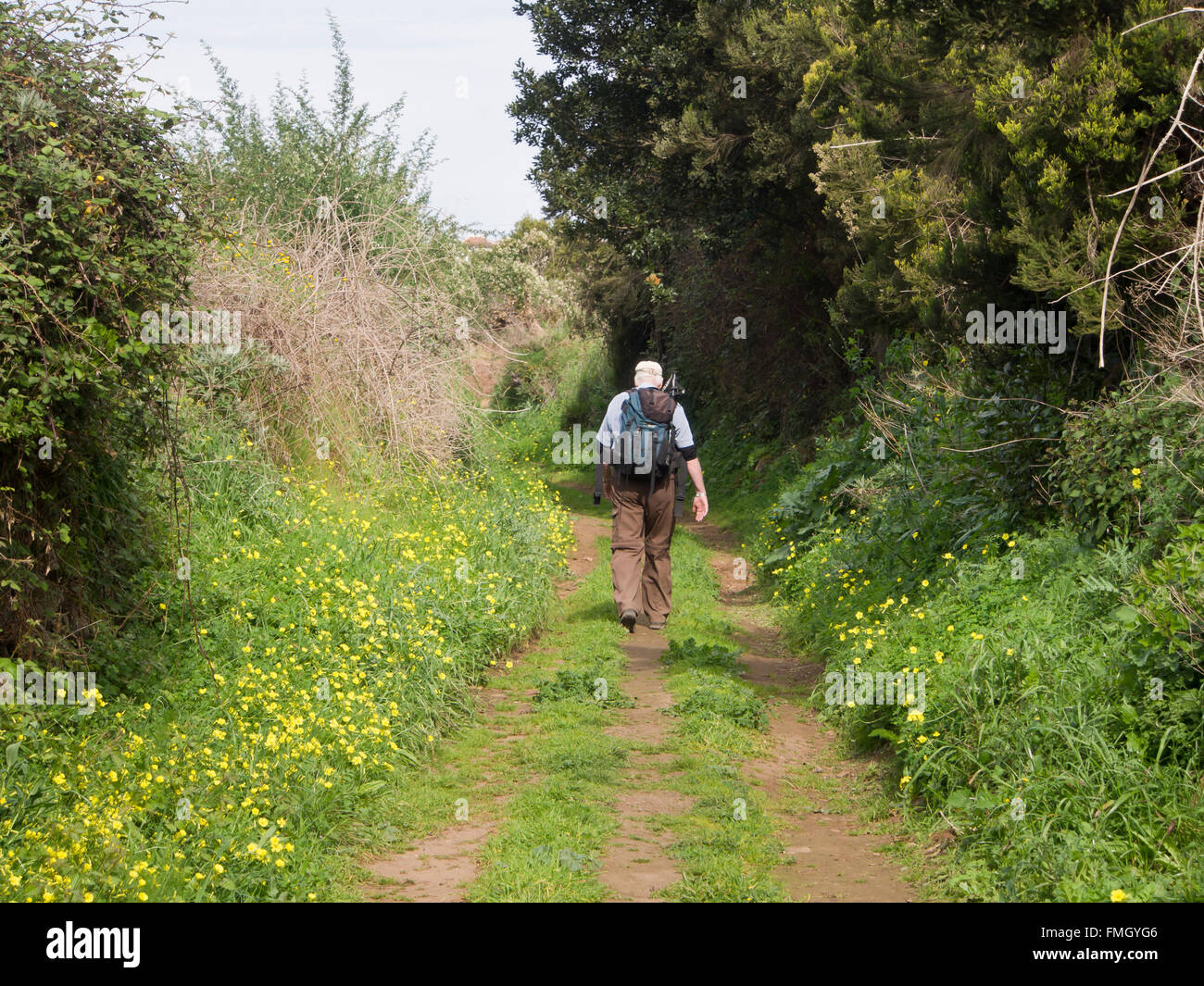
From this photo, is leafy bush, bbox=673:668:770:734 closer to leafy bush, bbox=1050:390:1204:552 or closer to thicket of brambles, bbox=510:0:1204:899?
thicket of brambles, bbox=510:0:1204:899

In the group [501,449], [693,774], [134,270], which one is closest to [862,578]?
[693,774]

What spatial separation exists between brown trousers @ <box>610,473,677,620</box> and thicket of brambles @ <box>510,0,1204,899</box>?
1.35m

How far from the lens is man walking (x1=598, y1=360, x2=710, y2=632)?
28.9 ft

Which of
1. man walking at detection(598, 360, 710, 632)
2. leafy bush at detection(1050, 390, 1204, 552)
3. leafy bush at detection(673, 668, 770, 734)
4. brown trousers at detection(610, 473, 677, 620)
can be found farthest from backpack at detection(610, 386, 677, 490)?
leafy bush at detection(1050, 390, 1204, 552)

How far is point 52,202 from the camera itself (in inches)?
199

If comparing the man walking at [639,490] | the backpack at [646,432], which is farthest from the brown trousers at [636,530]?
the backpack at [646,432]

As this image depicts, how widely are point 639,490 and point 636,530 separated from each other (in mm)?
319

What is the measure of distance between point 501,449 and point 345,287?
20.0 ft

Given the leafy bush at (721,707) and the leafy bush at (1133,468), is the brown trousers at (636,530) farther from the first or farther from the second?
the leafy bush at (1133,468)

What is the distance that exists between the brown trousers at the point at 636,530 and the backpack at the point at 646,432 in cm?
20

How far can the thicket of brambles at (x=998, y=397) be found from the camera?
470 cm

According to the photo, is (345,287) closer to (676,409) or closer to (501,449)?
(676,409)

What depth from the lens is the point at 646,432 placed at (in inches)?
346

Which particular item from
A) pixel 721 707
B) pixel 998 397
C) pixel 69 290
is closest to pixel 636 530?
pixel 721 707
